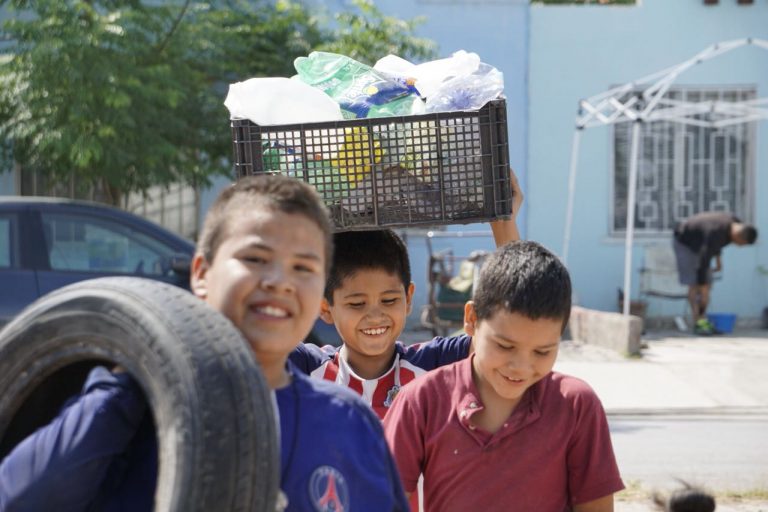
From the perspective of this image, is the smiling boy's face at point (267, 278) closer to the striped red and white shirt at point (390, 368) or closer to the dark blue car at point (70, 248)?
the striped red and white shirt at point (390, 368)

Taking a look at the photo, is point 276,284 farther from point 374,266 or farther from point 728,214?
point 728,214

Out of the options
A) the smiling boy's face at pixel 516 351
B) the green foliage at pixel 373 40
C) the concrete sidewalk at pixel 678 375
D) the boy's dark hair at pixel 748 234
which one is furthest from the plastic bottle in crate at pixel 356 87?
the boy's dark hair at pixel 748 234

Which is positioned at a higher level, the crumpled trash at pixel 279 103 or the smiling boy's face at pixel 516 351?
the crumpled trash at pixel 279 103

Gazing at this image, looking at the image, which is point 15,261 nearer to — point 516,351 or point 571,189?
point 516,351

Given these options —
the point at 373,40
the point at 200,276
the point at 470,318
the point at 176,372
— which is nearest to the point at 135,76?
the point at 373,40

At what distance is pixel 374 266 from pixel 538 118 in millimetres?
12243

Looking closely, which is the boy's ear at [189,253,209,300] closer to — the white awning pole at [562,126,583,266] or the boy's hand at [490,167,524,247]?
the boy's hand at [490,167,524,247]

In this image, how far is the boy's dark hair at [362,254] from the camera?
3096mm

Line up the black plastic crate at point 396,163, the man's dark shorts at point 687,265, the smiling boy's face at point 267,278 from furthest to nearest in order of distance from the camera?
1. the man's dark shorts at point 687,265
2. the black plastic crate at point 396,163
3. the smiling boy's face at point 267,278

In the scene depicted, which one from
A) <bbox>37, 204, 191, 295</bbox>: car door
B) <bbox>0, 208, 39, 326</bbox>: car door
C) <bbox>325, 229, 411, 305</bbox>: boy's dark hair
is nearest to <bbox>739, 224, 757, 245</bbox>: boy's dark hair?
<bbox>37, 204, 191, 295</bbox>: car door

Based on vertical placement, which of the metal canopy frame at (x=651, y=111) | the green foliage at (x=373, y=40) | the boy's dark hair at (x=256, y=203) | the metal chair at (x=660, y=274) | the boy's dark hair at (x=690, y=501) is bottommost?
the metal chair at (x=660, y=274)

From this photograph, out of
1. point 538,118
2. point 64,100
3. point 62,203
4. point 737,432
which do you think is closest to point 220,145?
point 64,100

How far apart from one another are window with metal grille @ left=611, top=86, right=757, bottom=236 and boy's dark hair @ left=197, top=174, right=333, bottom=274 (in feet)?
45.1

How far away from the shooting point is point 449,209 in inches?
107
